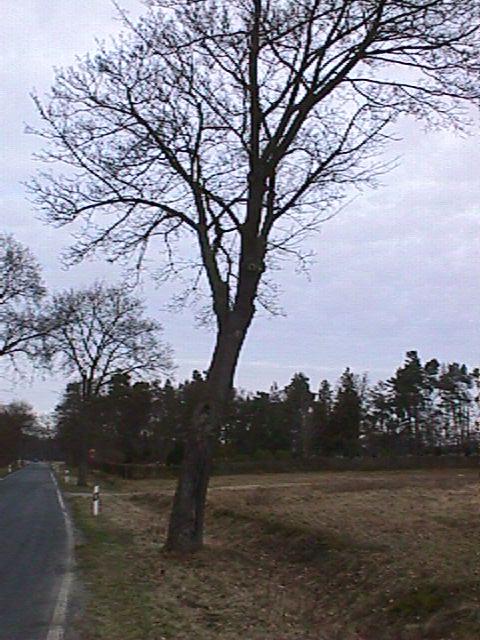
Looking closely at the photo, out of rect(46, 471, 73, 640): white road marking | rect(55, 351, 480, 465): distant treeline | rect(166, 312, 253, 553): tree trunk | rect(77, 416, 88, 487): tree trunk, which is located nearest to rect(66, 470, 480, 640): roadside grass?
rect(46, 471, 73, 640): white road marking

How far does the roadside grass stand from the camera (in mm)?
9477

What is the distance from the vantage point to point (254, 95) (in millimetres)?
16438

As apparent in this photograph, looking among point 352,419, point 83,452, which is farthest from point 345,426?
point 83,452

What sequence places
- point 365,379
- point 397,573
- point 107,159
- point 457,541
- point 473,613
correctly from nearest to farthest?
point 473,613
point 397,573
point 457,541
point 107,159
point 365,379

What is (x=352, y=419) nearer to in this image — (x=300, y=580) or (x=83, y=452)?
(x=83, y=452)

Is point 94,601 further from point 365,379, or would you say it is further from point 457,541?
point 365,379

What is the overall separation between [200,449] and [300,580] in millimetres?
3512

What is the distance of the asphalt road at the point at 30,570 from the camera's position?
992 cm

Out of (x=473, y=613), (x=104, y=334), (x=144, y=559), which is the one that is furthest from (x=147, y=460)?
(x=473, y=613)

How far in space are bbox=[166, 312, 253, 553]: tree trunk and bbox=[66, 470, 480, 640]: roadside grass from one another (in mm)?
427

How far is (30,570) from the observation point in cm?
1469

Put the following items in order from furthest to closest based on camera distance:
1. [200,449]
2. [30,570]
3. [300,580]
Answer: [200,449], [30,570], [300,580]

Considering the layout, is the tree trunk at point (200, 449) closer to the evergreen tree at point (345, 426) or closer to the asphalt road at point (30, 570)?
the asphalt road at point (30, 570)

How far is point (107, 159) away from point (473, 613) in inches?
431
